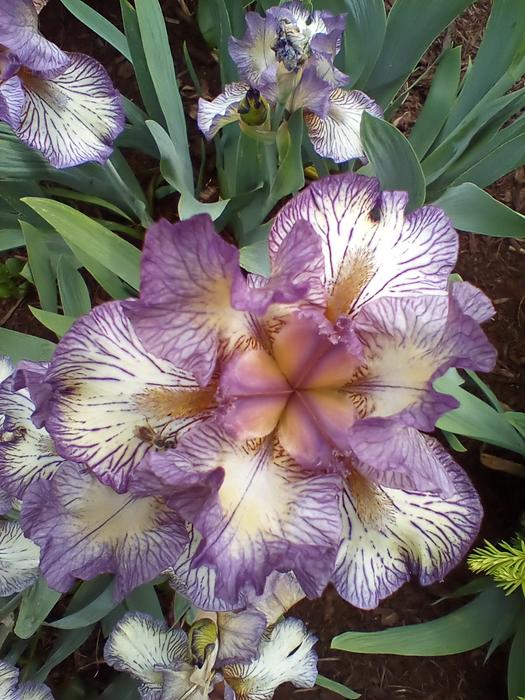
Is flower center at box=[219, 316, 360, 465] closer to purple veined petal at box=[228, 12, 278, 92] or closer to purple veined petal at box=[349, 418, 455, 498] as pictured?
purple veined petal at box=[349, 418, 455, 498]

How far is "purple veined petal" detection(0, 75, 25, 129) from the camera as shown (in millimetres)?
974

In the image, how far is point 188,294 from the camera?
60cm

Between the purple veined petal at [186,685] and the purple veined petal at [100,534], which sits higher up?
the purple veined petal at [100,534]

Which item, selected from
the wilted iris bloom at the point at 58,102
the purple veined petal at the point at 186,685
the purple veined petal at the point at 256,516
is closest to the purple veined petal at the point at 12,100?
the wilted iris bloom at the point at 58,102

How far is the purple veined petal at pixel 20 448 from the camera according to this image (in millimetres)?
890

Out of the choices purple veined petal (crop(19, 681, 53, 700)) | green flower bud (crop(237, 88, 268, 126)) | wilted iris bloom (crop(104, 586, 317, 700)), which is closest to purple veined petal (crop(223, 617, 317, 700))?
wilted iris bloom (crop(104, 586, 317, 700))

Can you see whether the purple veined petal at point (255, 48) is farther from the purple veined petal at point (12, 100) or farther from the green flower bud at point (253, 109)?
the purple veined petal at point (12, 100)

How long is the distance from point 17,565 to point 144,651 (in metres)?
0.25

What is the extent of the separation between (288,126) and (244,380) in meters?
0.60

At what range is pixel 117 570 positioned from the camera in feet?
2.47

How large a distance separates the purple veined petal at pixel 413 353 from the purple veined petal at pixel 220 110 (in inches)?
26.8

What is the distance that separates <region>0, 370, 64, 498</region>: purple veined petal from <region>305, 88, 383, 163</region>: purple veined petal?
744 mm

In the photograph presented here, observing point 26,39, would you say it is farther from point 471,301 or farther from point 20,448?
point 471,301

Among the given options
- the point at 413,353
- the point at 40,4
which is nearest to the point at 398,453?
the point at 413,353
